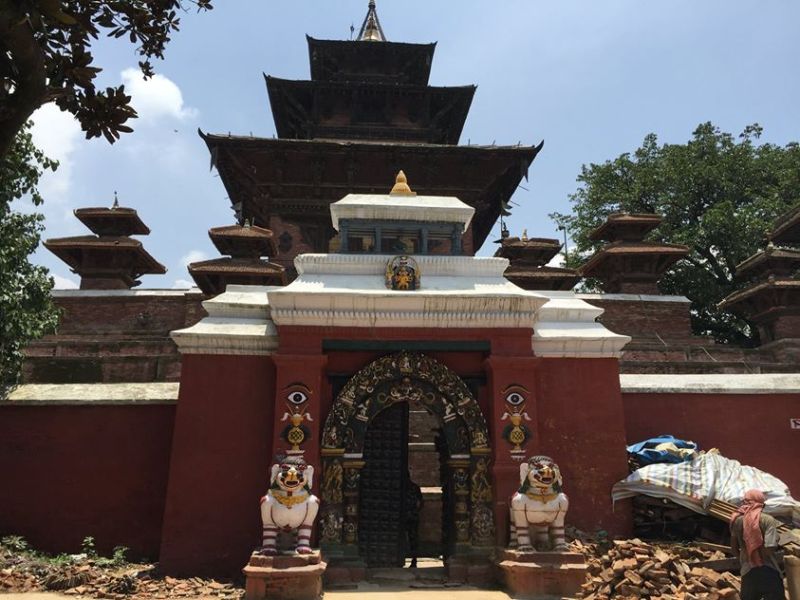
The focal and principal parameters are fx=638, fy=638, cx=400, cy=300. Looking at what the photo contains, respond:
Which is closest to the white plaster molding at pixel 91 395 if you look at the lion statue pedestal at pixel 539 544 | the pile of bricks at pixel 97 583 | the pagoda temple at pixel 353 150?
the pile of bricks at pixel 97 583

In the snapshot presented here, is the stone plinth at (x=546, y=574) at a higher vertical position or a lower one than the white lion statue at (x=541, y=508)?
lower

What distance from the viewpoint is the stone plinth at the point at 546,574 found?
7.05 m

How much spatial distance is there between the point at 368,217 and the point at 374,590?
526cm

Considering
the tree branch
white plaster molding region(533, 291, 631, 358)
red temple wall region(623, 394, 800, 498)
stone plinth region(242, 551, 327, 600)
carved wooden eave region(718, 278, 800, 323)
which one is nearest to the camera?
the tree branch

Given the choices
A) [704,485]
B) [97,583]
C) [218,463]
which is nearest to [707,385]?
[704,485]

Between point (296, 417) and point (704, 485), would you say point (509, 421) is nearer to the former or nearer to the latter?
point (704, 485)

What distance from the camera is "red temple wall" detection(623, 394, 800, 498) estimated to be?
9781 millimetres

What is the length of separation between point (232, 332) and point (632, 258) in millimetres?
15683

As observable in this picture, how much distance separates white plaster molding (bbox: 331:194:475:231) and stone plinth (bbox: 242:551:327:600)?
16.5 ft

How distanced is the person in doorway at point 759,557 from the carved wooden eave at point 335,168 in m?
14.6

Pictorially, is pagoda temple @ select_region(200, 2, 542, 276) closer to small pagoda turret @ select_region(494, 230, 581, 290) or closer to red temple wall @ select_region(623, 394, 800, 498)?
small pagoda turret @ select_region(494, 230, 581, 290)

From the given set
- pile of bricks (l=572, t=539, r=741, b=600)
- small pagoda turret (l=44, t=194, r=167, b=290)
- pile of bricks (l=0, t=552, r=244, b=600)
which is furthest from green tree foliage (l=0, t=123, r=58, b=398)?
small pagoda turret (l=44, t=194, r=167, b=290)

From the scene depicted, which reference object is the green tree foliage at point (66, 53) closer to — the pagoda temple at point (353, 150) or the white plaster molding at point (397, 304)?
the white plaster molding at point (397, 304)

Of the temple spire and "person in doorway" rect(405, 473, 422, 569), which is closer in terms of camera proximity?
"person in doorway" rect(405, 473, 422, 569)
